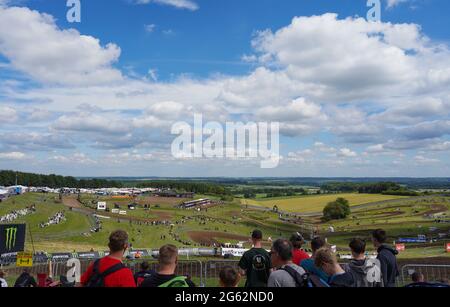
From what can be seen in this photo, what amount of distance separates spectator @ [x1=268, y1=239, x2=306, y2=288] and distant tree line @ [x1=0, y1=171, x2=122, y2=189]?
169 metres

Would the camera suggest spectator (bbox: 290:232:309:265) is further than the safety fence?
No

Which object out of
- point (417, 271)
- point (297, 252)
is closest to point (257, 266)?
point (297, 252)

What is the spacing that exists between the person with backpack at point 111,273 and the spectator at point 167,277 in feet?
0.72

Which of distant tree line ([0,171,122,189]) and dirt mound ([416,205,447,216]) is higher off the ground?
distant tree line ([0,171,122,189])

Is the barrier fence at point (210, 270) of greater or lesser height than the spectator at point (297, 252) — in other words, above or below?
below

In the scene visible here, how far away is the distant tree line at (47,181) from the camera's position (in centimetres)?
15600

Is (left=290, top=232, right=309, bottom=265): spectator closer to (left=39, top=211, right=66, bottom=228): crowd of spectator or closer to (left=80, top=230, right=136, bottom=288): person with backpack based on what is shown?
(left=80, top=230, right=136, bottom=288): person with backpack

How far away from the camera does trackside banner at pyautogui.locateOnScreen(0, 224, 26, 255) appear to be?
12.1 m

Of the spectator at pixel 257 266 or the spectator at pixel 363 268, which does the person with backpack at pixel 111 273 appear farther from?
the spectator at pixel 363 268

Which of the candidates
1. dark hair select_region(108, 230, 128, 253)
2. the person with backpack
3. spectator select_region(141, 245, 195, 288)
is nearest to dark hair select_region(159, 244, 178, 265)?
spectator select_region(141, 245, 195, 288)

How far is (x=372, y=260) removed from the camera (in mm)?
6270

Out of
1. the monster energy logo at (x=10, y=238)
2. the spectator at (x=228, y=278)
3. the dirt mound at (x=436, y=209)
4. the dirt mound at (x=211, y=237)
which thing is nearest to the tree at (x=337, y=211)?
the dirt mound at (x=436, y=209)
